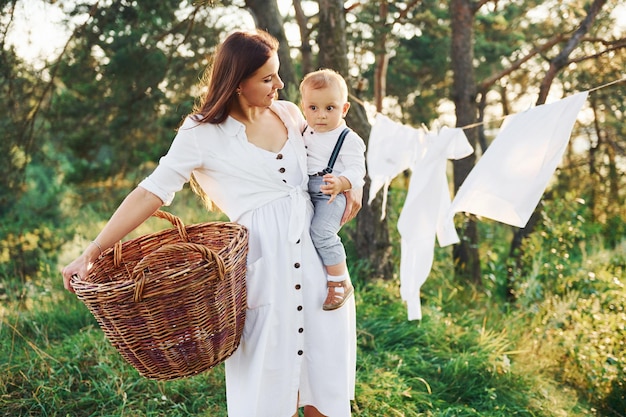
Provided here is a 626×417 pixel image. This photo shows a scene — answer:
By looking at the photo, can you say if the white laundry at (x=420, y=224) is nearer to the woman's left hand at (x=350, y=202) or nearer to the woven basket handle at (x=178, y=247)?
the woman's left hand at (x=350, y=202)

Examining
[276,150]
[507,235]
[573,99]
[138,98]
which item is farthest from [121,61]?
[507,235]

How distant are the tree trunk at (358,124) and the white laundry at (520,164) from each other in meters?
2.08

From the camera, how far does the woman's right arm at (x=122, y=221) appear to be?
1.87m

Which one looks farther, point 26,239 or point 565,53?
point 26,239

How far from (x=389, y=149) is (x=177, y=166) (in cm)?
192

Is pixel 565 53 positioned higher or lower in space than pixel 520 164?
higher

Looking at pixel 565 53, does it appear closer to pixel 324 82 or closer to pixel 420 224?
pixel 420 224

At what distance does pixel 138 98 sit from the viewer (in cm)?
615

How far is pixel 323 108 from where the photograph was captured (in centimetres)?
228

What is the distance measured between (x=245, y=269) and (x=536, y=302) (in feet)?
11.8

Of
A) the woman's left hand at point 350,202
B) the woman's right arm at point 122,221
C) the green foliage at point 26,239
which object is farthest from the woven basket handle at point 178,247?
the green foliage at point 26,239

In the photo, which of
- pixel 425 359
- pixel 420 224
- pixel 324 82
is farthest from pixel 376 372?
pixel 324 82

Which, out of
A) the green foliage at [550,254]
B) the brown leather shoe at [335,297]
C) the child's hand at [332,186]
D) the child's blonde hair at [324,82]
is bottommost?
the green foliage at [550,254]

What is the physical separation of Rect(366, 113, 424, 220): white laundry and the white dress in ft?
4.97
